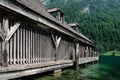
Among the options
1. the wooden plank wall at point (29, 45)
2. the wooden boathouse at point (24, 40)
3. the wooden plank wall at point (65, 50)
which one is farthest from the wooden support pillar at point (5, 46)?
the wooden plank wall at point (65, 50)

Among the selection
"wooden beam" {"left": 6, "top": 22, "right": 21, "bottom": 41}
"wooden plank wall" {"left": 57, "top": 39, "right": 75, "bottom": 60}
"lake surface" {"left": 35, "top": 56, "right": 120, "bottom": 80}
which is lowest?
"lake surface" {"left": 35, "top": 56, "right": 120, "bottom": 80}

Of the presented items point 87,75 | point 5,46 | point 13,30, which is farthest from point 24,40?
point 87,75

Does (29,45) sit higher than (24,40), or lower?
lower

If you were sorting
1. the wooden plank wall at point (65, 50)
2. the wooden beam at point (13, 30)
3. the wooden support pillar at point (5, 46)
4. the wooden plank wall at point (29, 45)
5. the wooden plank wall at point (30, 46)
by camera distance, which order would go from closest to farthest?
the wooden support pillar at point (5, 46)
the wooden beam at point (13, 30)
the wooden plank wall at point (29, 45)
the wooden plank wall at point (30, 46)
the wooden plank wall at point (65, 50)

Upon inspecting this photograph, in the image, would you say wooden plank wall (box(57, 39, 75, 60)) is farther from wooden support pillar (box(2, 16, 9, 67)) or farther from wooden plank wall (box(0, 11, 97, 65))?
wooden support pillar (box(2, 16, 9, 67))

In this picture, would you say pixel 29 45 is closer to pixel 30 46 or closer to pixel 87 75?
pixel 30 46

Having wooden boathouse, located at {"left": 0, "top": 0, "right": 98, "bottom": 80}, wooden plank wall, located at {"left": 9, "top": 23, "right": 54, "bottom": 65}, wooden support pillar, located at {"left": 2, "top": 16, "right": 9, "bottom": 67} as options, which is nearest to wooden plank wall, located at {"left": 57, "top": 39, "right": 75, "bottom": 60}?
wooden boathouse, located at {"left": 0, "top": 0, "right": 98, "bottom": 80}

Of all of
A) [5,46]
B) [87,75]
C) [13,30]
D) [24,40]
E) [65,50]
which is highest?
[13,30]

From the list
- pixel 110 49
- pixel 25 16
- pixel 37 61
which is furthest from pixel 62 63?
pixel 110 49

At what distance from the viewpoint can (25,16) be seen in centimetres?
829

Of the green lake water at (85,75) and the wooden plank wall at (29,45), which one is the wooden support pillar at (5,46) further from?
the green lake water at (85,75)

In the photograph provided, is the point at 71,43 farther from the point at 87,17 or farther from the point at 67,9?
the point at 67,9

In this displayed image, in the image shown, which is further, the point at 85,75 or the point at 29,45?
the point at 85,75

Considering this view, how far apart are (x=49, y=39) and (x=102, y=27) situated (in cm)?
10698
